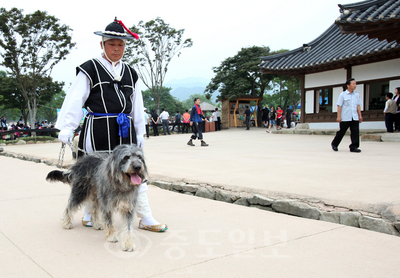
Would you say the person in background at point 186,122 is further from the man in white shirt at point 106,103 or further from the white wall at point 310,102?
the man in white shirt at point 106,103

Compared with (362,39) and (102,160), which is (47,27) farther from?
(102,160)

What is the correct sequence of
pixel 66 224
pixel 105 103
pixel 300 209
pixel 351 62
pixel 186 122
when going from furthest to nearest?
pixel 186 122, pixel 351 62, pixel 300 209, pixel 66 224, pixel 105 103

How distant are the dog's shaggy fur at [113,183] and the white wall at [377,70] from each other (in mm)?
16110

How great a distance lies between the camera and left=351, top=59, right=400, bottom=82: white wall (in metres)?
15.3

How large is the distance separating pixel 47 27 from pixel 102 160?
24377 millimetres

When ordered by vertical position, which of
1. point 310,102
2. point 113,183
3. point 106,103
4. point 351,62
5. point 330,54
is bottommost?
point 113,183

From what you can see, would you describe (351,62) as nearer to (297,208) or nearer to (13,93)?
(297,208)

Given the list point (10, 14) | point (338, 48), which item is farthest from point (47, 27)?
point (338, 48)

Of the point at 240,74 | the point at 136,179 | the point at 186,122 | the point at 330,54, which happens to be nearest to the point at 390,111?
the point at 330,54

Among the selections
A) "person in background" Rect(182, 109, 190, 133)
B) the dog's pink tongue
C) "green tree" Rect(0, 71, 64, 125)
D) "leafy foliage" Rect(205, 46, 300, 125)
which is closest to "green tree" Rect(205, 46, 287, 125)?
"leafy foliage" Rect(205, 46, 300, 125)

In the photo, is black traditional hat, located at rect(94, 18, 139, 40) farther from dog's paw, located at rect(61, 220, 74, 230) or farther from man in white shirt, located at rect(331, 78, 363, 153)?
man in white shirt, located at rect(331, 78, 363, 153)

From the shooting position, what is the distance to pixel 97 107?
3.53 m

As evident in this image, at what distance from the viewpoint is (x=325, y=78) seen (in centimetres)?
1878

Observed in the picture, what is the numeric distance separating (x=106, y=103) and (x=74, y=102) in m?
0.33
